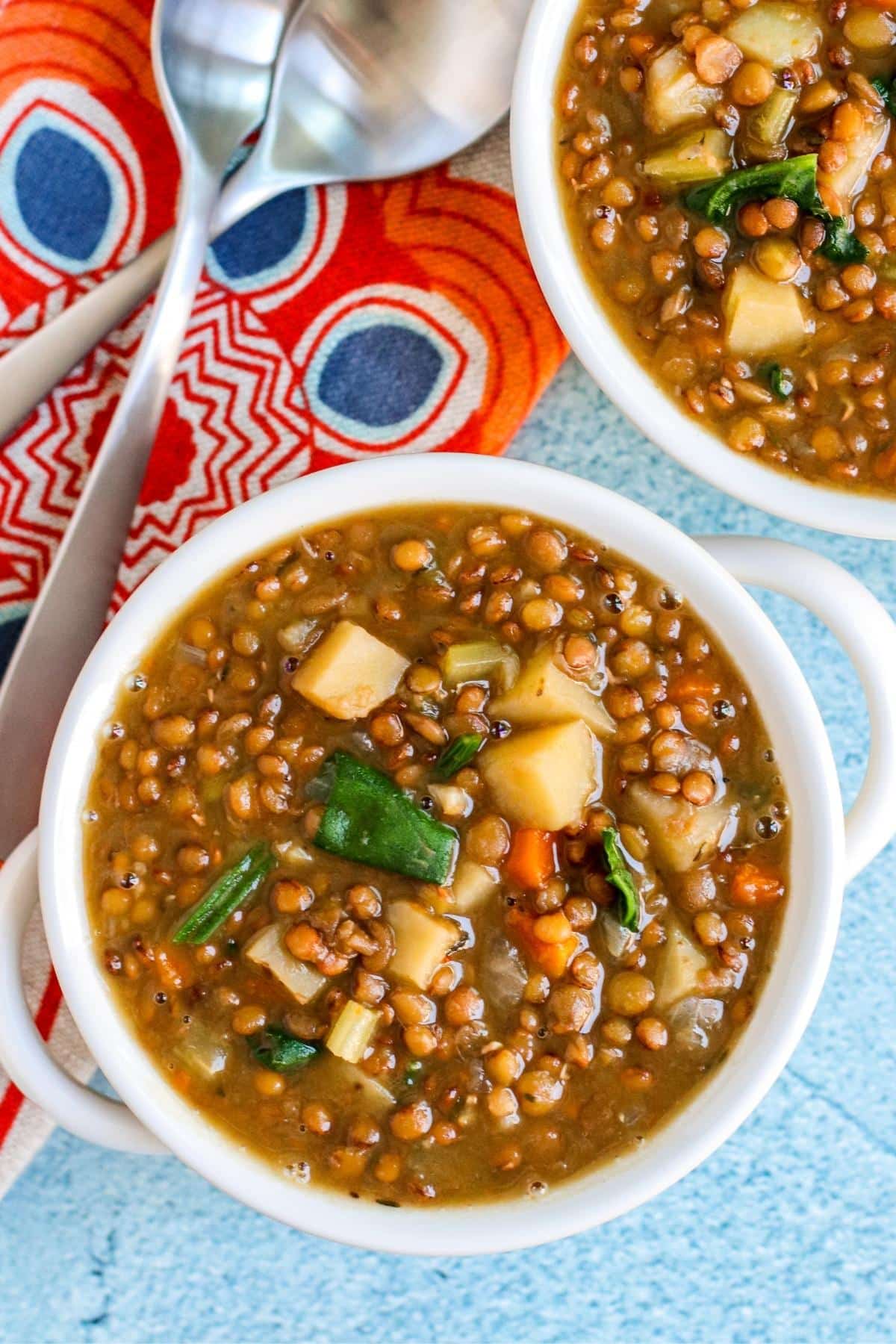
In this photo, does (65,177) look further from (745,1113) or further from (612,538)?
(745,1113)

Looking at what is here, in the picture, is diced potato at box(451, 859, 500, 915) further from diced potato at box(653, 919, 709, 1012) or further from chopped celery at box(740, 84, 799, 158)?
chopped celery at box(740, 84, 799, 158)

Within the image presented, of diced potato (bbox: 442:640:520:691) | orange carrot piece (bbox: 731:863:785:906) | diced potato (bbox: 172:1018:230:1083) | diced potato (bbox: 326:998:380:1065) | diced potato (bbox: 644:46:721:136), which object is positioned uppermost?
diced potato (bbox: 644:46:721:136)

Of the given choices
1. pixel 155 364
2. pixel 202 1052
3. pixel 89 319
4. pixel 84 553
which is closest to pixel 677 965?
pixel 202 1052

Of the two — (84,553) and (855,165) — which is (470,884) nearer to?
(84,553)

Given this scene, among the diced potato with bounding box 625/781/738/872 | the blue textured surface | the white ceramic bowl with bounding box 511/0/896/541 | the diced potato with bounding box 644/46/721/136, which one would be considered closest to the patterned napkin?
the blue textured surface

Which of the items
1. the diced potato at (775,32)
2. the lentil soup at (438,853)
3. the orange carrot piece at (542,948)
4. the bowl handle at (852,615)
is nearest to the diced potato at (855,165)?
the diced potato at (775,32)

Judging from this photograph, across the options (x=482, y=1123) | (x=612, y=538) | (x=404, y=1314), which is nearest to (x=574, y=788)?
(x=612, y=538)
